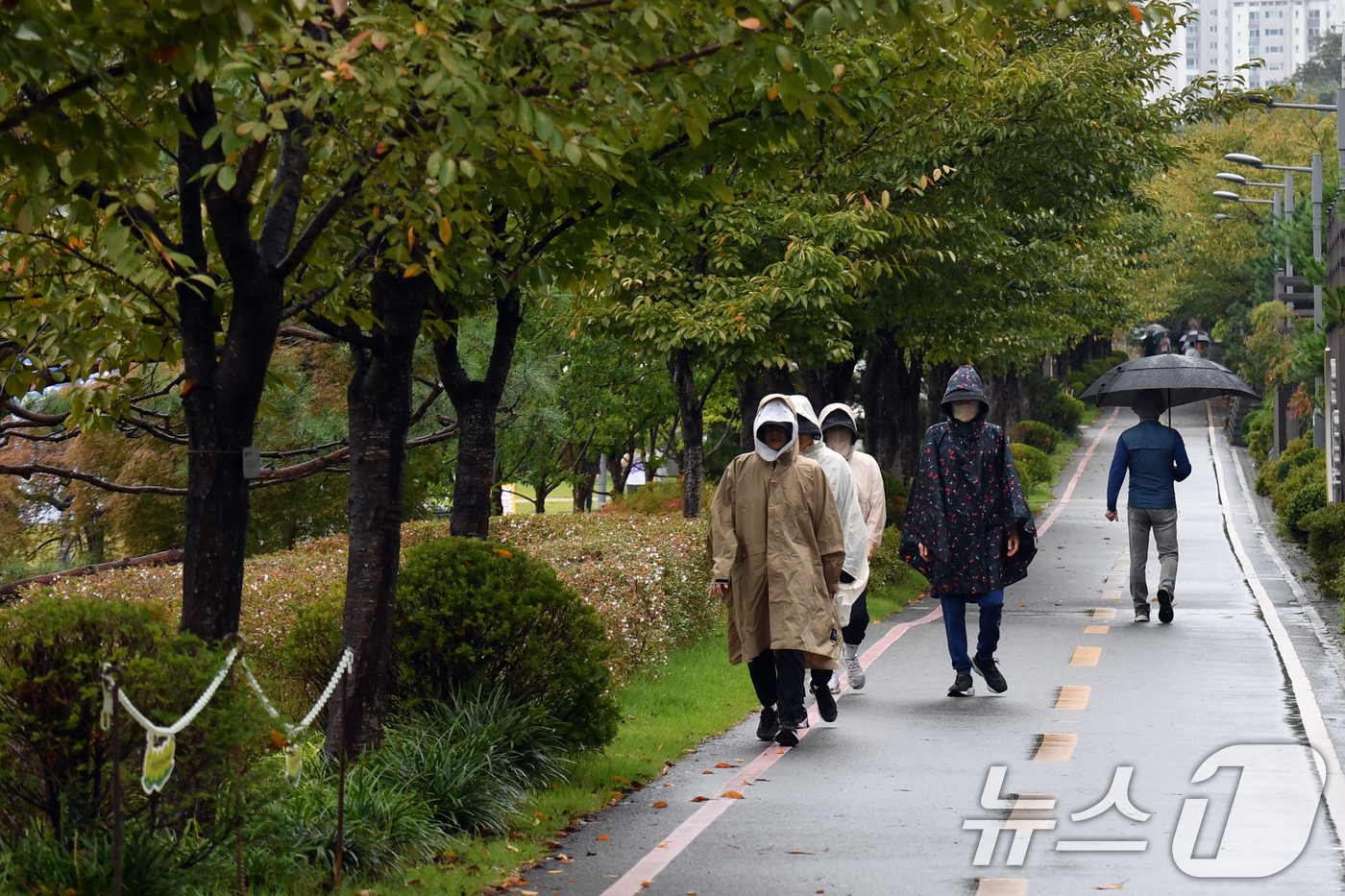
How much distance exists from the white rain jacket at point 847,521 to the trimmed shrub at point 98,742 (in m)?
5.15

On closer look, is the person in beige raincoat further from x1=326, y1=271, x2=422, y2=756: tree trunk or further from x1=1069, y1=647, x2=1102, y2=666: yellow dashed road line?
x1=1069, y1=647, x2=1102, y2=666: yellow dashed road line

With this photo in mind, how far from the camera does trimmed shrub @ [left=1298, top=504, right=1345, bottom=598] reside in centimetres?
1638

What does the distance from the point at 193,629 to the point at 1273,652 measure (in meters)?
9.03

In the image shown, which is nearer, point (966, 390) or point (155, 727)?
point (155, 727)

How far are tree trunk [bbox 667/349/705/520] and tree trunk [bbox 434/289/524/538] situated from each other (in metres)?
6.86

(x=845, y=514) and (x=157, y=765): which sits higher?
(x=845, y=514)

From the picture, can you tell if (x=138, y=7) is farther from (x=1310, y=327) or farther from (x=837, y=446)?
(x=1310, y=327)

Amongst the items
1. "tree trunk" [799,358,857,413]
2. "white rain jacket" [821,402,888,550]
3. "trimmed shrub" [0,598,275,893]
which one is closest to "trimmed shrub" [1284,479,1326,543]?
"tree trunk" [799,358,857,413]

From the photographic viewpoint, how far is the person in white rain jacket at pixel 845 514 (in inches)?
394

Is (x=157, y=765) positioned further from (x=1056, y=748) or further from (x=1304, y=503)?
(x=1304, y=503)

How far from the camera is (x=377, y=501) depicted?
755 centimetres

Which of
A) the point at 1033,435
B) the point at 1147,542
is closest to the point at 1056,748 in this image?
the point at 1147,542

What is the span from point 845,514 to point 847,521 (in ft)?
0.20

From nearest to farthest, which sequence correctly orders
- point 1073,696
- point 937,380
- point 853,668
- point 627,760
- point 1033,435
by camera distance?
1. point 627,760
2. point 1073,696
3. point 853,668
4. point 937,380
5. point 1033,435
